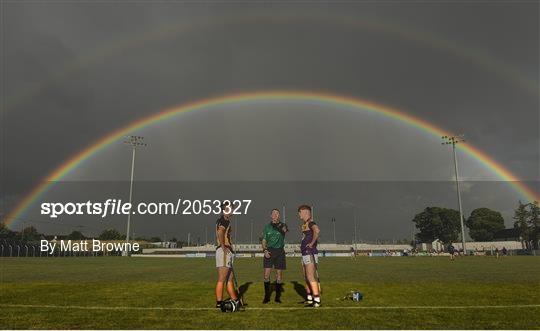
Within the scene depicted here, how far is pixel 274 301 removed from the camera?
1173 cm

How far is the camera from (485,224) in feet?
506

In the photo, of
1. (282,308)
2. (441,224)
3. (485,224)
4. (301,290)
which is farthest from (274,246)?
(485,224)

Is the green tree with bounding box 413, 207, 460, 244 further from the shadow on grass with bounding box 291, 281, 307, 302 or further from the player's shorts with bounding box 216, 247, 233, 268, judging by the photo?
the player's shorts with bounding box 216, 247, 233, 268

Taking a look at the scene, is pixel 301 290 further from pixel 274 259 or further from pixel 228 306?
pixel 228 306

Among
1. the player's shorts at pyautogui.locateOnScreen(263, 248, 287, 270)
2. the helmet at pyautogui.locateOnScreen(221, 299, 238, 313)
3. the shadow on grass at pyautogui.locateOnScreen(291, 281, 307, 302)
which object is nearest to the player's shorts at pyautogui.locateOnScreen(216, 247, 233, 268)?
Answer: the helmet at pyautogui.locateOnScreen(221, 299, 238, 313)

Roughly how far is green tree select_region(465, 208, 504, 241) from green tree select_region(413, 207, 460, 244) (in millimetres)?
7992

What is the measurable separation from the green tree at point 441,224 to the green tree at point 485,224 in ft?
26.2

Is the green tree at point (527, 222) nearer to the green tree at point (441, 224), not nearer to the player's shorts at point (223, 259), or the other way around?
the green tree at point (441, 224)

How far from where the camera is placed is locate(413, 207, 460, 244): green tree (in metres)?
152

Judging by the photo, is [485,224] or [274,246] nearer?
[274,246]

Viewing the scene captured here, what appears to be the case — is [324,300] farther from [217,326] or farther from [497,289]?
[497,289]

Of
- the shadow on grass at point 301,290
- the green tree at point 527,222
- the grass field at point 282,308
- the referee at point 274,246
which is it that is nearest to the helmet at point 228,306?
the grass field at point 282,308

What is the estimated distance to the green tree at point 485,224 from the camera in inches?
6053

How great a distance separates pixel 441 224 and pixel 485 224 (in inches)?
712
